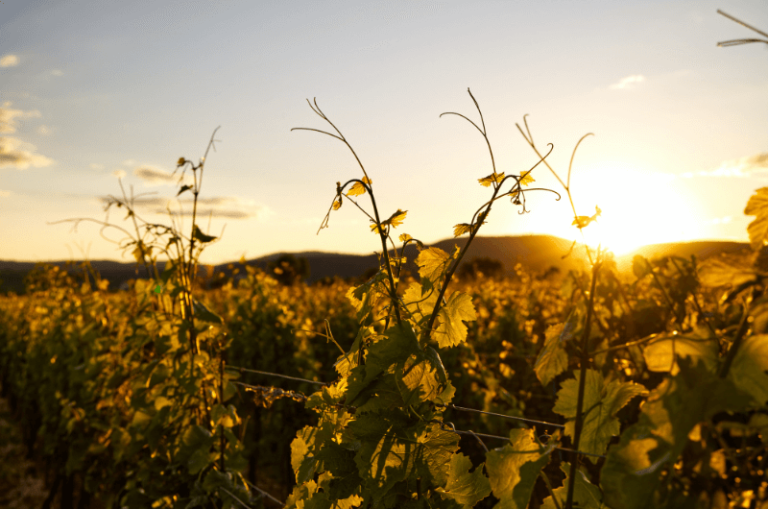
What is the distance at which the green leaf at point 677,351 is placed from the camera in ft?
2.56

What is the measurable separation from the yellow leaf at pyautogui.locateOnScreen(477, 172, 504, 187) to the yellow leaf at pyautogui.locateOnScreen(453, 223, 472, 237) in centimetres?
13

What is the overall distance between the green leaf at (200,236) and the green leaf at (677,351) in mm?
2382

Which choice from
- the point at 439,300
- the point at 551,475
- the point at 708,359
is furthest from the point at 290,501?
the point at 551,475

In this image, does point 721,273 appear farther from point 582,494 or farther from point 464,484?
point 464,484

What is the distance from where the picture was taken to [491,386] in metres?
5.30

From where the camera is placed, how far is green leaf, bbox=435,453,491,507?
137 cm

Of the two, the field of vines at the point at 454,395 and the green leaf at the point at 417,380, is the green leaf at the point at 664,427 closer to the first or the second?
the field of vines at the point at 454,395

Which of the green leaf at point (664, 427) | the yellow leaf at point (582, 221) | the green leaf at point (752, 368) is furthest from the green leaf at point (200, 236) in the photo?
the green leaf at point (752, 368)

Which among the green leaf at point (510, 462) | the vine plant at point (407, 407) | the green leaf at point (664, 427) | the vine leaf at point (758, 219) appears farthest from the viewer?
the vine plant at point (407, 407)

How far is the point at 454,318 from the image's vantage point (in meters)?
1.42

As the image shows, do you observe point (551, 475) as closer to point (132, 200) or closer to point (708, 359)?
point (132, 200)

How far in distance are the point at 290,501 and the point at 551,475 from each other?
493cm

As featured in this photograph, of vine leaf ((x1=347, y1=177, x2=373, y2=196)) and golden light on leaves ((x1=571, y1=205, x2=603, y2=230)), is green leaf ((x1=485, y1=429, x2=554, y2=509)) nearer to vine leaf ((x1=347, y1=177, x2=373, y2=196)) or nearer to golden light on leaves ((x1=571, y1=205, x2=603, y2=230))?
golden light on leaves ((x1=571, y1=205, x2=603, y2=230))

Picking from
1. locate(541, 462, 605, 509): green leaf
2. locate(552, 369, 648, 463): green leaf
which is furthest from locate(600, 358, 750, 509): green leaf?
locate(541, 462, 605, 509): green leaf
